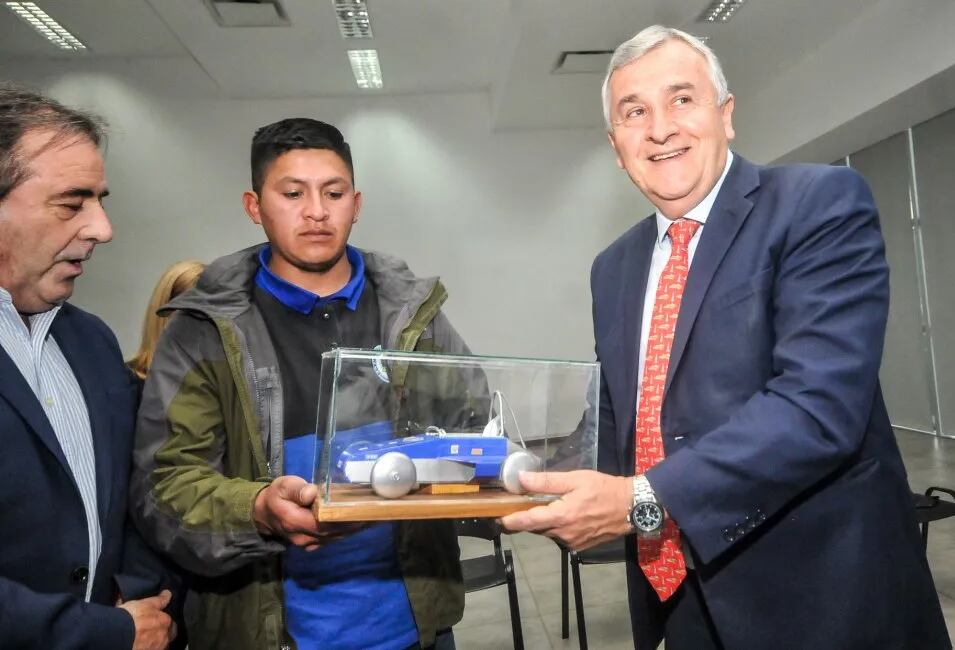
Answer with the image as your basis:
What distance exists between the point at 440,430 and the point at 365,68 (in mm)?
7463

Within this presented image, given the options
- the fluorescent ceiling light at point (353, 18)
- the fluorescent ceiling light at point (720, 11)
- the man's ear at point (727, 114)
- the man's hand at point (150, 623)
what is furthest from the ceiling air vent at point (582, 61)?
the man's hand at point (150, 623)

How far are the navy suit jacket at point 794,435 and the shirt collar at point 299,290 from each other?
79 centimetres

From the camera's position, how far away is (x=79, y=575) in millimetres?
1320

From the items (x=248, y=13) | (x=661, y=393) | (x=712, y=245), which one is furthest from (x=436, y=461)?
(x=248, y=13)

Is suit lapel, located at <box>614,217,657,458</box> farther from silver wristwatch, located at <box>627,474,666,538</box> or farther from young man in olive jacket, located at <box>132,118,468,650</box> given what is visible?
young man in olive jacket, located at <box>132,118,468,650</box>

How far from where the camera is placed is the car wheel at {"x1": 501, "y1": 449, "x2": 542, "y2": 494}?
4.22 feet

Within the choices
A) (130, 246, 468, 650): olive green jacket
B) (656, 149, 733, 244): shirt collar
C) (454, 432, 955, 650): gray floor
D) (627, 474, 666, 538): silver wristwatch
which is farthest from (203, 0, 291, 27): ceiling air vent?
(627, 474, 666, 538): silver wristwatch

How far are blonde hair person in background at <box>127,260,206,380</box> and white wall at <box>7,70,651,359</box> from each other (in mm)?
5342

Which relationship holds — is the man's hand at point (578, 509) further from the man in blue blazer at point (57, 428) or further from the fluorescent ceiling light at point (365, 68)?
the fluorescent ceiling light at point (365, 68)

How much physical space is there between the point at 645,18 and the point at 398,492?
6082mm

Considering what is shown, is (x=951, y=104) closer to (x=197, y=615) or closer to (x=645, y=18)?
(x=645, y=18)

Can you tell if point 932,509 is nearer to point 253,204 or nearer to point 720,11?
point 253,204

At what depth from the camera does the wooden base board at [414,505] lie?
1.17 metres

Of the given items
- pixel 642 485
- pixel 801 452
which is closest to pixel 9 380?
pixel 642 485
